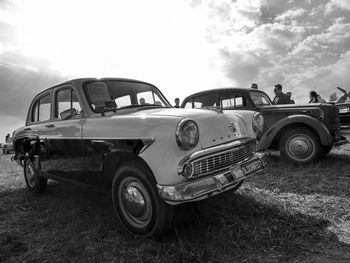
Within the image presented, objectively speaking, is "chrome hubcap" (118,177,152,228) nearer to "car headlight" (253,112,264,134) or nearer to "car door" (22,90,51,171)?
"car headlight" (253,112,264,134)

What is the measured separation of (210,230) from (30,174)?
3.76 meters

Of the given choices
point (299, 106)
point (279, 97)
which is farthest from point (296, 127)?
point (279, 97)

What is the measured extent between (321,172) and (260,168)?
106 inches

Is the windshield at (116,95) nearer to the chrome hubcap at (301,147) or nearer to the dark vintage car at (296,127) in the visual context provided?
the dark vintage car at (296,127)

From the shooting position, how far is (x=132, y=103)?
3857mm

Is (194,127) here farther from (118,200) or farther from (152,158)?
(118,200)

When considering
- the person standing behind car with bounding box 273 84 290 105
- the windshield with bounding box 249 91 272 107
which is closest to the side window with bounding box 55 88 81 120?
the windshield with bounding box 249 91 272 107

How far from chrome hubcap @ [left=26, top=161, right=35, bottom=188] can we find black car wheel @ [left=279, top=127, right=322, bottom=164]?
5.00 meters

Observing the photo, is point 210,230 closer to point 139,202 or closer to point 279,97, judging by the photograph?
point 139,202

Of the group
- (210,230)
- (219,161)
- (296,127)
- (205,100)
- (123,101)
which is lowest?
(210,230)

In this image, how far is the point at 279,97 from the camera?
25.8 feet

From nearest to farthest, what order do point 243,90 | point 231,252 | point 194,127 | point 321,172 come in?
point 231,252
point 194,127
point 321,172
point 243,90

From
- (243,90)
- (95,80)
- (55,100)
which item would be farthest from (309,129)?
(55,100)

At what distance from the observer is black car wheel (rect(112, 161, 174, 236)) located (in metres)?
2.67
